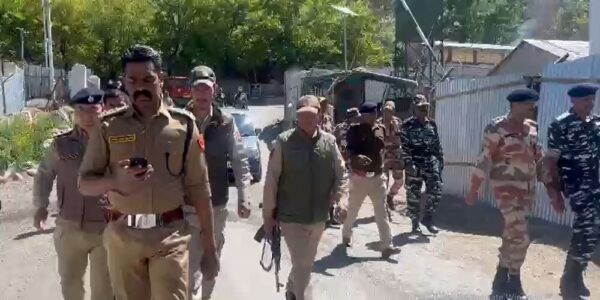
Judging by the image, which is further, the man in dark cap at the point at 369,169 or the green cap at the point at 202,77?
the man in dark cap at the point at 369,169

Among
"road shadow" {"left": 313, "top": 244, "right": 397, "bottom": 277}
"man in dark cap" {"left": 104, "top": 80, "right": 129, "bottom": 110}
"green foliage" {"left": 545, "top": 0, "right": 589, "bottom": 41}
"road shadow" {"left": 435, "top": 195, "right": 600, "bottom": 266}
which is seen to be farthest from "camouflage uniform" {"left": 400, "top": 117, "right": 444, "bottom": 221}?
"green foliage" {"left": 545, "top": 0, "right": 589, "bottom": 41}

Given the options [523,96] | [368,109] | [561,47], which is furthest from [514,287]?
[561,47]

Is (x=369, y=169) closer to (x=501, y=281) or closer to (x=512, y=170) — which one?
(x=501, y=281)

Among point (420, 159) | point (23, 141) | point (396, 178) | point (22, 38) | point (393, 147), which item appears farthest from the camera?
point (22, 38)

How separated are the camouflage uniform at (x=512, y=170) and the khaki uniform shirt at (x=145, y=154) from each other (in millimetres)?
3423

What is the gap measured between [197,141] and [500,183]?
344 centimetres

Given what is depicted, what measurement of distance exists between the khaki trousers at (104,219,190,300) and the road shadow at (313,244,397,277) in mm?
4472

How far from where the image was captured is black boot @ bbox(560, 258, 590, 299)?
295 inches

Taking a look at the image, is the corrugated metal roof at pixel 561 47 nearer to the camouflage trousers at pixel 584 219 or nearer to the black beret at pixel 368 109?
the black beret at pixel 368 109

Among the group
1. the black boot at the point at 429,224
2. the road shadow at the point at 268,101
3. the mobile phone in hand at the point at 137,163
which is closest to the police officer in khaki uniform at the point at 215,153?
the mobile phone in hand at the point at 137,163

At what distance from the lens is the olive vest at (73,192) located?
6148 millimetres

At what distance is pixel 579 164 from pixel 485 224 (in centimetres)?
496

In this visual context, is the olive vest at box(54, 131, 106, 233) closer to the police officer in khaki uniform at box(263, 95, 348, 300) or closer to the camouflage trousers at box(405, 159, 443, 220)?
the police officer in khaki uniform at box(263, 95, 348, 300)

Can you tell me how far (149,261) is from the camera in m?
4.63
